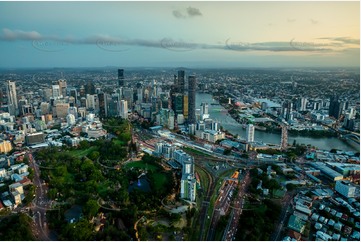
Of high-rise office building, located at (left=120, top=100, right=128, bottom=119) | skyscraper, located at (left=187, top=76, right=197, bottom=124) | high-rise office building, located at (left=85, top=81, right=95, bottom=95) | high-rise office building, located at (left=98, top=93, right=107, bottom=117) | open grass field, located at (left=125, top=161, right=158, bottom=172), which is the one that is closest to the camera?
open grass field, located at (left=125, top=161, right=158, bottom=172)

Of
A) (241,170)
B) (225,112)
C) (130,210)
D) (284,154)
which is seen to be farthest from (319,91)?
(130,210)

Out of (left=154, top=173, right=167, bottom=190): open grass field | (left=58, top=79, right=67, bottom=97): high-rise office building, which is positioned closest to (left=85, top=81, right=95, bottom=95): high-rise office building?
(left=58, top=79, right=67, bottom=97): high-rise office building

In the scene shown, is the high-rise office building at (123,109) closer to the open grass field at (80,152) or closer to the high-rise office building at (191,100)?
the high-rise office building at (191,100)

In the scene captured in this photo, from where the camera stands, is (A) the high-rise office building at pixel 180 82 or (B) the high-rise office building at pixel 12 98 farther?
(A) the high-rise office building at pixel 180 82

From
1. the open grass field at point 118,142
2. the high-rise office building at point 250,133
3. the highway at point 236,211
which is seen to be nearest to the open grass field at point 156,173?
the highway at point 236,211

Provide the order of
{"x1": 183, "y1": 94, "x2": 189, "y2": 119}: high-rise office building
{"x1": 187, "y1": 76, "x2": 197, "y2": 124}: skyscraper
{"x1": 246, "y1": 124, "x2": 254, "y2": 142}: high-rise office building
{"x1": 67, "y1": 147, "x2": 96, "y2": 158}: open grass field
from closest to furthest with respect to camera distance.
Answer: {"x1": 67, "y1": 147, "x2": 96, "y2": 158}: open grass field, {"x1": 246, "y1": 124, "x2": 254, "y2": 142}: high-rise office building, {"x1": 187, "y1": 76, "x2": 197, "y2": 124}: skyscraper, {"x1": 183, "y1": 94, "x2": 189, "y2": 119}: high-rise office building

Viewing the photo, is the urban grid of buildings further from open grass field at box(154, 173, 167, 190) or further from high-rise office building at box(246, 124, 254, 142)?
open grass field at box(154, 173, 167, 190)

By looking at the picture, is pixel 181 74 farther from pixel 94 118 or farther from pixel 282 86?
pixel 282 86

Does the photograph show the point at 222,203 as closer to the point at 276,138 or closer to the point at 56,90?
the point at 276,138
